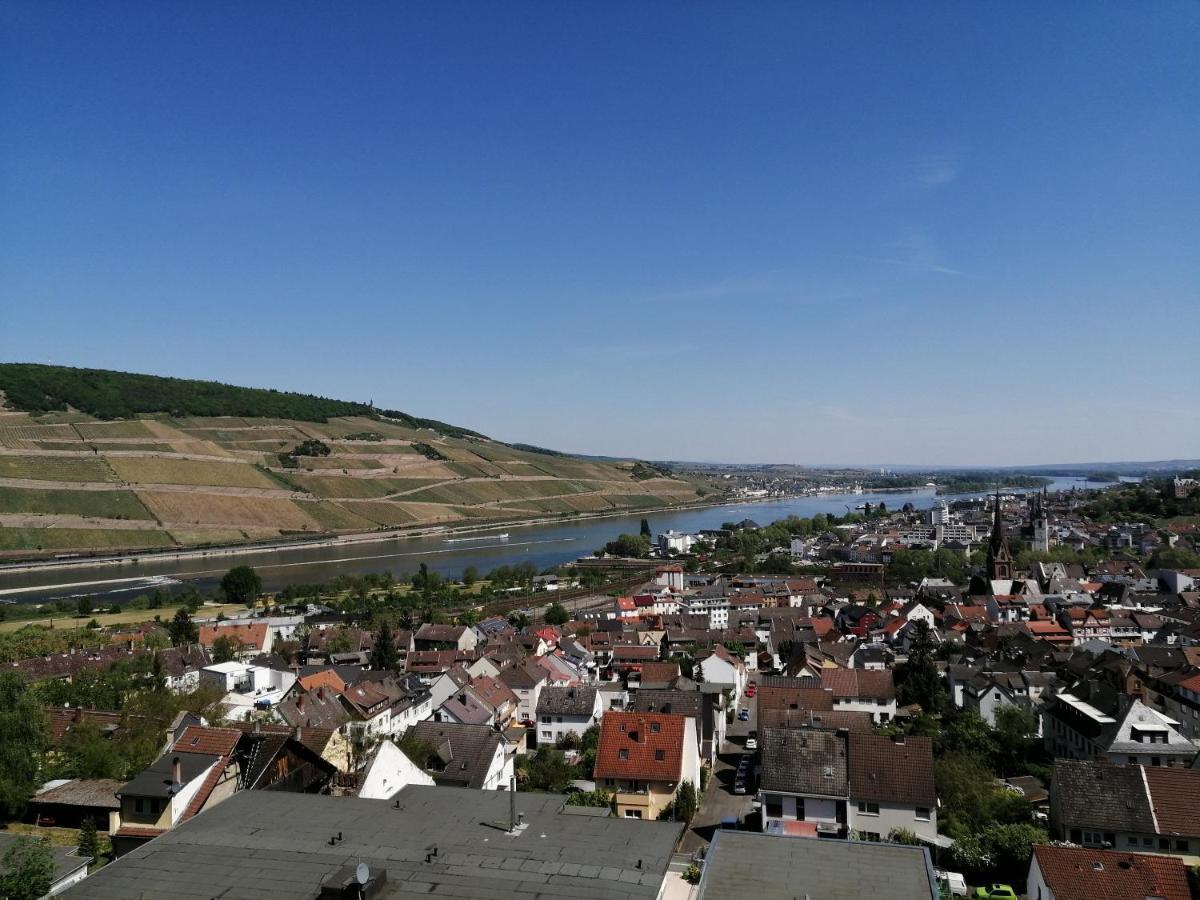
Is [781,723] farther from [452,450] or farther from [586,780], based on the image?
[452,450]

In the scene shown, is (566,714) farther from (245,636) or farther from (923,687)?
(245,636)

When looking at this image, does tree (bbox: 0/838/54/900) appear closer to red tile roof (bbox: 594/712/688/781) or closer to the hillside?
red tile roof (bbox: 594/712/688/781)

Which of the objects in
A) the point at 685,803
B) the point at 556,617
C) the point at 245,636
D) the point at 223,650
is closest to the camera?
the point at 685,803

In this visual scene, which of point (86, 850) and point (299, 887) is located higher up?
point (299, 887)

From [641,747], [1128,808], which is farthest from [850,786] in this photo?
[1128,808]

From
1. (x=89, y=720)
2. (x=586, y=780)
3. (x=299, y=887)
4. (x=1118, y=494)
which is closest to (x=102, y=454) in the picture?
A: (x=89, y=720)

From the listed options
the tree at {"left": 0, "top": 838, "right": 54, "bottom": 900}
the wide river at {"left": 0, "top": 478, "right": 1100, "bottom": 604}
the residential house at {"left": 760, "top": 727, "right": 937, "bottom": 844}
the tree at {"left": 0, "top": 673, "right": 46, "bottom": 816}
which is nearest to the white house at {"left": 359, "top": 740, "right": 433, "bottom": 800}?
the tree at {"left": 0, "top": 838, "right": 54, "bottom": 900}
